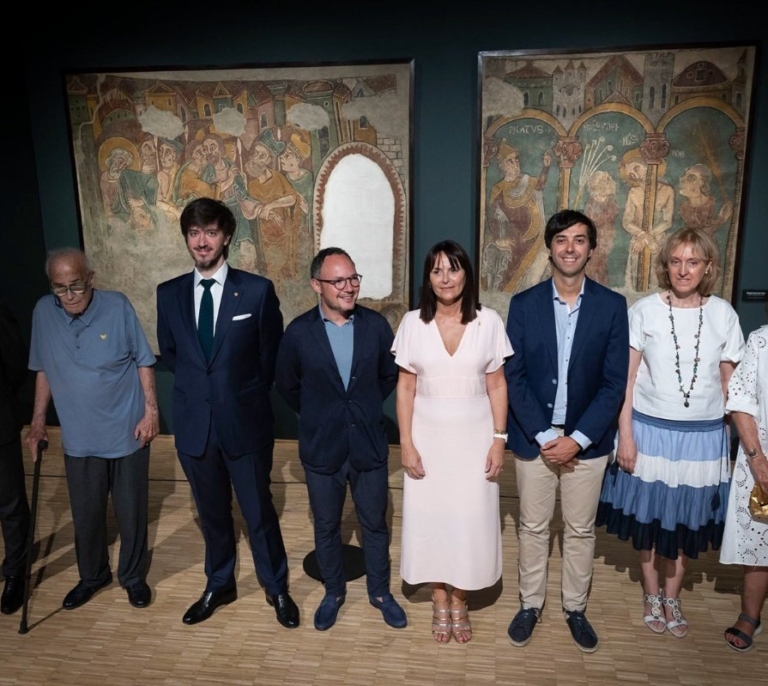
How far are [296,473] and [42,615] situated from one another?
187 cm

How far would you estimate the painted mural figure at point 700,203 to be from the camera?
414 centimetres

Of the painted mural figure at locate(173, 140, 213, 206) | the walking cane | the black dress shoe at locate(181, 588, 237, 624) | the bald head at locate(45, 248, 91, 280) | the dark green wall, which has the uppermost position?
the dark green wall

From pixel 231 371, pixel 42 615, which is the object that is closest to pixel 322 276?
pixel 231 371

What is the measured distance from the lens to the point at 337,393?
2686 mm

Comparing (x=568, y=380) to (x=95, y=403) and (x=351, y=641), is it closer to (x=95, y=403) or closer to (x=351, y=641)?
(x=351, y=641)

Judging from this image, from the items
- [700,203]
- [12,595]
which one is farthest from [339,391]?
[700,203]

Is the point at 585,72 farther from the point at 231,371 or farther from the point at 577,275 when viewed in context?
the point at 231,371

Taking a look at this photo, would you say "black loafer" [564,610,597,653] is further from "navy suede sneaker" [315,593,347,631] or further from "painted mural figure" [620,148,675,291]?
"painted mural figure" [620,148,675,291]

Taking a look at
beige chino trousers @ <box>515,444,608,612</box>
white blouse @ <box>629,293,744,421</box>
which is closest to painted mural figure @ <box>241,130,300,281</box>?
beige chino trousers @ <box>515,444,608,612</box>

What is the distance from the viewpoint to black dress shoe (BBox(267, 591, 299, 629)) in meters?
2.90

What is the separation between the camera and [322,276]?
8.52 ft

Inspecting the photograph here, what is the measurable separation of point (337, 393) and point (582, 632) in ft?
4.73

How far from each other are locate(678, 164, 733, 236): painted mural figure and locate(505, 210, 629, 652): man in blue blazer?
6.69 ft

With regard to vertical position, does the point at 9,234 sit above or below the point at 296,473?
above
